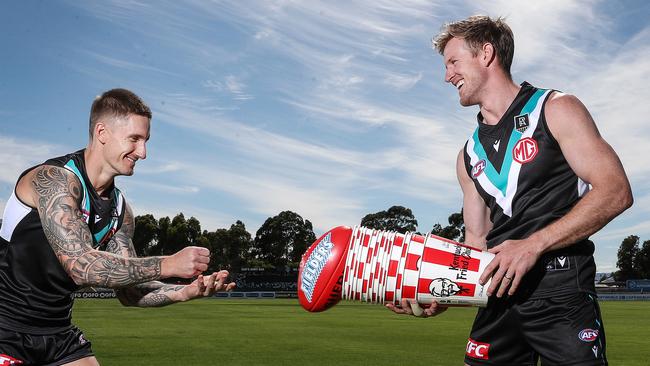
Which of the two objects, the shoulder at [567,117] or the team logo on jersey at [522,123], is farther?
the team logo on jersey at [522,123]

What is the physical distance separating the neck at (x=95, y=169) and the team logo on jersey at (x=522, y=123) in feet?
10.1

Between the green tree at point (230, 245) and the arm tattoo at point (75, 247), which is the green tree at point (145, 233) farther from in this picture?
the arm tattoo at point (75, 247)

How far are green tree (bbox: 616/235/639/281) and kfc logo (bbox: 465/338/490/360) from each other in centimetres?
11831

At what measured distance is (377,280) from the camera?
13.6 ft

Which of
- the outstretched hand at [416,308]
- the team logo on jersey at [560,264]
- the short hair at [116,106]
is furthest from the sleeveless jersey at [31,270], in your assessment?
the team logo on jersey at [560,264]

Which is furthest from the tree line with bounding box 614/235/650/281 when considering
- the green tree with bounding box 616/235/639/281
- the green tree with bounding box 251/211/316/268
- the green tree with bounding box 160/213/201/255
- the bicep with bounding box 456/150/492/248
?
the bicep with bounding box 456/150/492/248

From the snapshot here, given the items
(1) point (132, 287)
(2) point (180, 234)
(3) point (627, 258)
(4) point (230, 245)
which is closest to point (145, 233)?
(2) point (180, 234)

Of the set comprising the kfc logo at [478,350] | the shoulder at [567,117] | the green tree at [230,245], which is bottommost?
the kfc logo at [478,350]

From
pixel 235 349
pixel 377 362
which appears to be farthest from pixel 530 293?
pixel 235 349

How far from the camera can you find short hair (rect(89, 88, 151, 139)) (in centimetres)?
511

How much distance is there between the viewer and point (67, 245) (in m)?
4.56

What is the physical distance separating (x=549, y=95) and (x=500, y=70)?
0.42 metres

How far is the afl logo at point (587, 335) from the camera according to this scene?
4.34 meters

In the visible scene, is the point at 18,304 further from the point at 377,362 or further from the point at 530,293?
the point at 377,362
